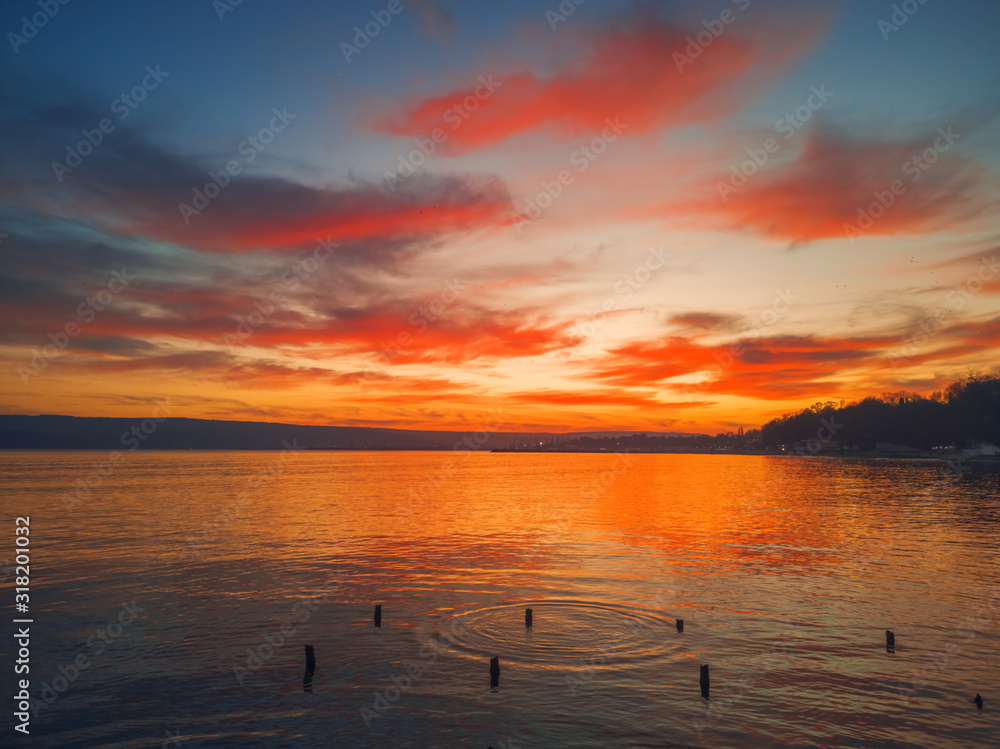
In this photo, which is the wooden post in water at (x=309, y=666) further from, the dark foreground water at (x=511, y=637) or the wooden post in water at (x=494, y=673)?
the wooden post in water at (x=494, y=673)

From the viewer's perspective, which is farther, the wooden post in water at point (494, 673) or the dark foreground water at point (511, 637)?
the wooden post in water at point (494, 673)

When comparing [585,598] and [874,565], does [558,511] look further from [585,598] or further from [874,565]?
[585,598]

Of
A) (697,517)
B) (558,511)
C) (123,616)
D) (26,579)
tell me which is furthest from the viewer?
(558,511)

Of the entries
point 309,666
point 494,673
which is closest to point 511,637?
point 494,673

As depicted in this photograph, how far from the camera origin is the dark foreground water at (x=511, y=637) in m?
26.2

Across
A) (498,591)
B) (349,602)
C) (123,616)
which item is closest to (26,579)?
(123,616)

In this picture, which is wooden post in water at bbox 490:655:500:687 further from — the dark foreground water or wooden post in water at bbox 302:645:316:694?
wooden post in water at bbox 302:645:316:694

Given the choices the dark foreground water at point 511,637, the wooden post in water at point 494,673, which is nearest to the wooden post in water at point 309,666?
the dark foreground water at point 511,637

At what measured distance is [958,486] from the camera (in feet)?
490

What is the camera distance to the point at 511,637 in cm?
3694

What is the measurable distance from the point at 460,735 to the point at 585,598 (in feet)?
74.7

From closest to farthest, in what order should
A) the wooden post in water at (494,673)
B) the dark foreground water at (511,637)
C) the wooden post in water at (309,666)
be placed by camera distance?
the dark foreground water at (511,637), the wooden post in water at (494,673), the wooden post in water at (309,666)

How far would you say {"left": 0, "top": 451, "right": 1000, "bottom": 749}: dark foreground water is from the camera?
26.2 metres

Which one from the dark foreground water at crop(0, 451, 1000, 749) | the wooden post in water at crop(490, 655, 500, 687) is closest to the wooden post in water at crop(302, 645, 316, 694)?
the dark foreground water at crop(0, 451, 1000, 749)
